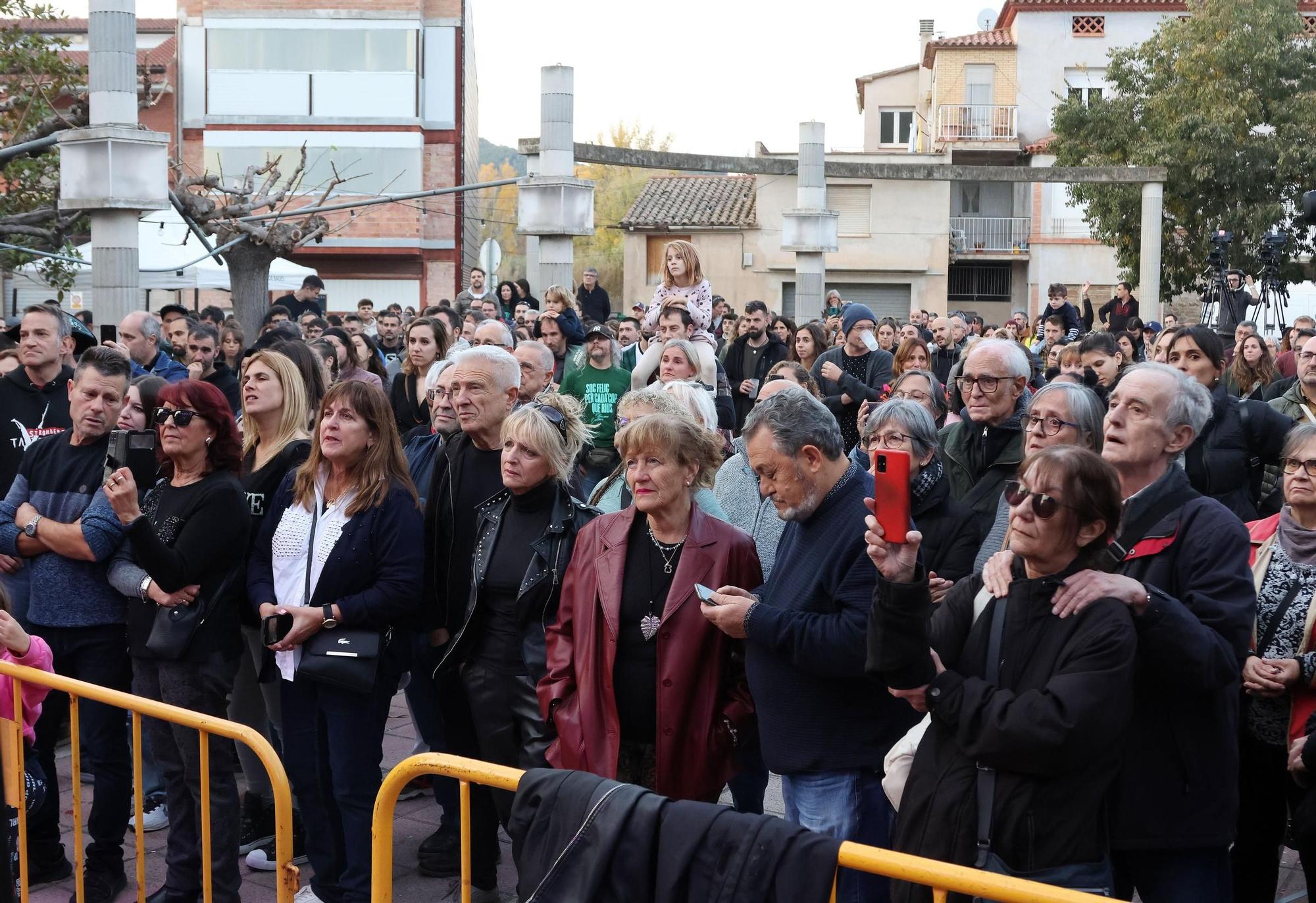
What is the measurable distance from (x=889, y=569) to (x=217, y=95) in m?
41.7

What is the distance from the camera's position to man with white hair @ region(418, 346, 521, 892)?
512 centimetres

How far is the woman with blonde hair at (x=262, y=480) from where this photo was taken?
530cm

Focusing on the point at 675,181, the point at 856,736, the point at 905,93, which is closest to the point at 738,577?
the point at 856,736

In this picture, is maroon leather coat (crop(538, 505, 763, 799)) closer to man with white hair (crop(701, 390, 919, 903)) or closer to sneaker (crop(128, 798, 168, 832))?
man with white hair (crop(701, 390, 919, 903))

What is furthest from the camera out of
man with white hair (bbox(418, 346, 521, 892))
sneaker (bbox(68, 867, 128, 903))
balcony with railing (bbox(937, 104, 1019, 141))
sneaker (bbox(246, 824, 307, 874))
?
balcony with railing (bbox(937, 104, 1019, 141))

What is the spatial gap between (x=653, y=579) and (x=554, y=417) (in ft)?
3.08

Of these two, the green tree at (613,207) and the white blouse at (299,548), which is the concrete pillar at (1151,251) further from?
the green tree at (613,207)

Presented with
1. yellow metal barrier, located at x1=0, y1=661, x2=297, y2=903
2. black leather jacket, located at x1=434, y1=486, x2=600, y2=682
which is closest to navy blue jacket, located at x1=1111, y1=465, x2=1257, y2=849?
black leather jacket, located at x1=434, y1=486, x2=600, y2=682

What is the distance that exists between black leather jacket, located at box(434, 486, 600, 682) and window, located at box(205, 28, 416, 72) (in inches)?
1512

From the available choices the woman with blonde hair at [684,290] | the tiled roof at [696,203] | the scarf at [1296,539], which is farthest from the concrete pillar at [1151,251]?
the tiled roof at [696,203]

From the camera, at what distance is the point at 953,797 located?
313 centimetres

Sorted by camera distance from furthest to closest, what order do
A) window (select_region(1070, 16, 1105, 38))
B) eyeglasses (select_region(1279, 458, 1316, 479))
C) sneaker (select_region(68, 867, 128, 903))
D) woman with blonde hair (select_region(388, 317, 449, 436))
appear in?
window (select_region(1070, 16, 1105, 38)) < woman with blonde hair (select_region(388, 317, 449, 436)) < sneaker (select_region(68, 867, 128, 903)) < eyeglasses (select_region(1279, 458, 1316, 479))

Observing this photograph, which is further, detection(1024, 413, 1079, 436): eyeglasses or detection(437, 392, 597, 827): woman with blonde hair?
detection(437, 392, 597, 827): woman with blonde hair

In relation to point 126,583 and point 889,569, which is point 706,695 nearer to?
point 889,569
